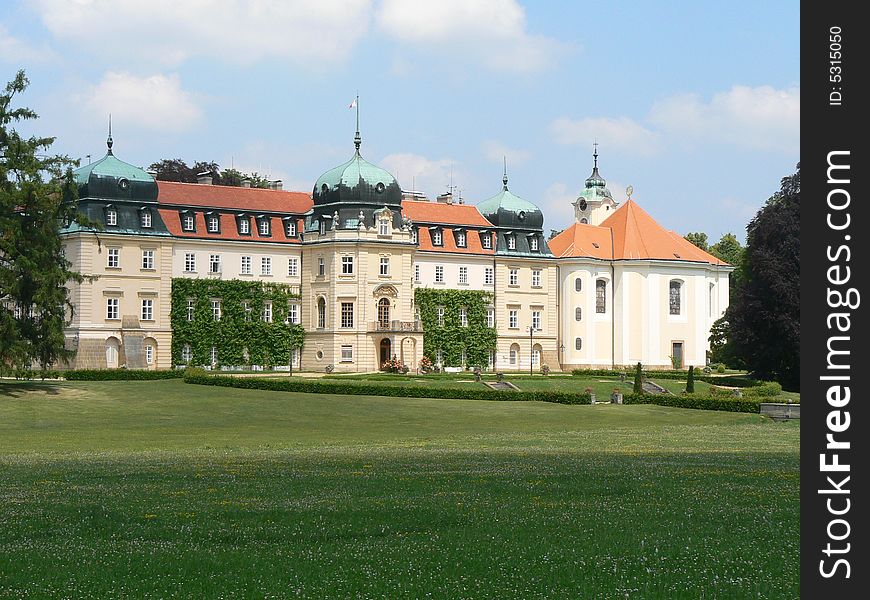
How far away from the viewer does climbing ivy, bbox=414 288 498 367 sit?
81938mm

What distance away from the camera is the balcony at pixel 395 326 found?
78.7 metres

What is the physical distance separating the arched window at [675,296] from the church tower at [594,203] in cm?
2533

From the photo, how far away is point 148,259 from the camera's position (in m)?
74.8

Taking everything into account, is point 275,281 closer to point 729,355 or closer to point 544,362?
point 544,362

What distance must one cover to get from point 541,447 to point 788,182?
155 feet

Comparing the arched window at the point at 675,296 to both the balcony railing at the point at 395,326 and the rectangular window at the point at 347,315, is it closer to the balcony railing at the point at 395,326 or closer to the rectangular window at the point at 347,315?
the balcony railing at the point at 395,326

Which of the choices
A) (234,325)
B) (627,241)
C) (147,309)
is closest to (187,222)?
(147,309)

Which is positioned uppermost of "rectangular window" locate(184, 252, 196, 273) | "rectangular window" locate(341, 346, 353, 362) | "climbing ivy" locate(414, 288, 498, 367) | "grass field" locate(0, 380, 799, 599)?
"rectangular window" locate(184, 252, 196, 273)

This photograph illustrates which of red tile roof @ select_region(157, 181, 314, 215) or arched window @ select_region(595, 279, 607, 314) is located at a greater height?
red tile roof @ select_region(157, 181, 314, 215)

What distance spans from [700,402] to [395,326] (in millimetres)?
27828

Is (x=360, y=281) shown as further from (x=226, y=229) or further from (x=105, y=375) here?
(x=105, y=375)

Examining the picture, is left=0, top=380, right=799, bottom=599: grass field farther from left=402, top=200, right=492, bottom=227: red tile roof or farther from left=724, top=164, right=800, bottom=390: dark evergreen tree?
left=402, top=200, right=492, bottom=227: red tile roof

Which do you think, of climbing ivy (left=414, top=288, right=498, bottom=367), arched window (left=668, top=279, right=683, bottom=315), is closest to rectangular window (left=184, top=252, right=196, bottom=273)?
climbing ivy (left=414, top=288, right=498, bottom=367)

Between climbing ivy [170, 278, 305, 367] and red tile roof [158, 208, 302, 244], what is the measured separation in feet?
8.89
